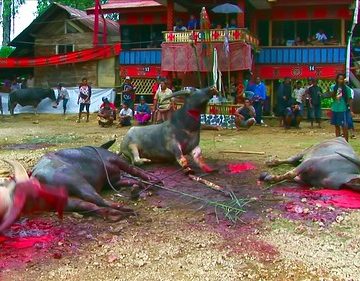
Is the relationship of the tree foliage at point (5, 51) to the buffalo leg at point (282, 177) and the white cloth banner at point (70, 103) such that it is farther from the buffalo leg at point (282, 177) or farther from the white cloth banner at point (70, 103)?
the buffalo leg at point (282, 177)

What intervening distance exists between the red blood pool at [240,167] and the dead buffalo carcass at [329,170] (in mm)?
848

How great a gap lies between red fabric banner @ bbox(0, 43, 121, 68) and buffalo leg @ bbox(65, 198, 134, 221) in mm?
20531

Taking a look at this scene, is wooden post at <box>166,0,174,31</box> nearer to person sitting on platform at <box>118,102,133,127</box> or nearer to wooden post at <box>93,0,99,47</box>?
person sitting on platform at <box>118,102,133,127</box>

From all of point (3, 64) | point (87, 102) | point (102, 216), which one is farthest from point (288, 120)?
point (3, 64)

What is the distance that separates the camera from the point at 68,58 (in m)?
26.9

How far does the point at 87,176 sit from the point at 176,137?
2816mm

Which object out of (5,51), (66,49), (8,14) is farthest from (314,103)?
(8,14)

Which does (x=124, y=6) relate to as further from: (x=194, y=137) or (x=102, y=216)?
(x=102, y=216)

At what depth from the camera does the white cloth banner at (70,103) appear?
82.8 ft

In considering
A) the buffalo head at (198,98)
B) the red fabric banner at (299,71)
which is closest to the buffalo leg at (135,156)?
the buffalo head at (198,98)

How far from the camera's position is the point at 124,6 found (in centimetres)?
2523

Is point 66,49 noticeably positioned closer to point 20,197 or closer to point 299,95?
point 299,95

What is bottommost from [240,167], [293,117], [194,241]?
[194,241]

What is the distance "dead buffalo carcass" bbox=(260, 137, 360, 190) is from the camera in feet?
24.8
